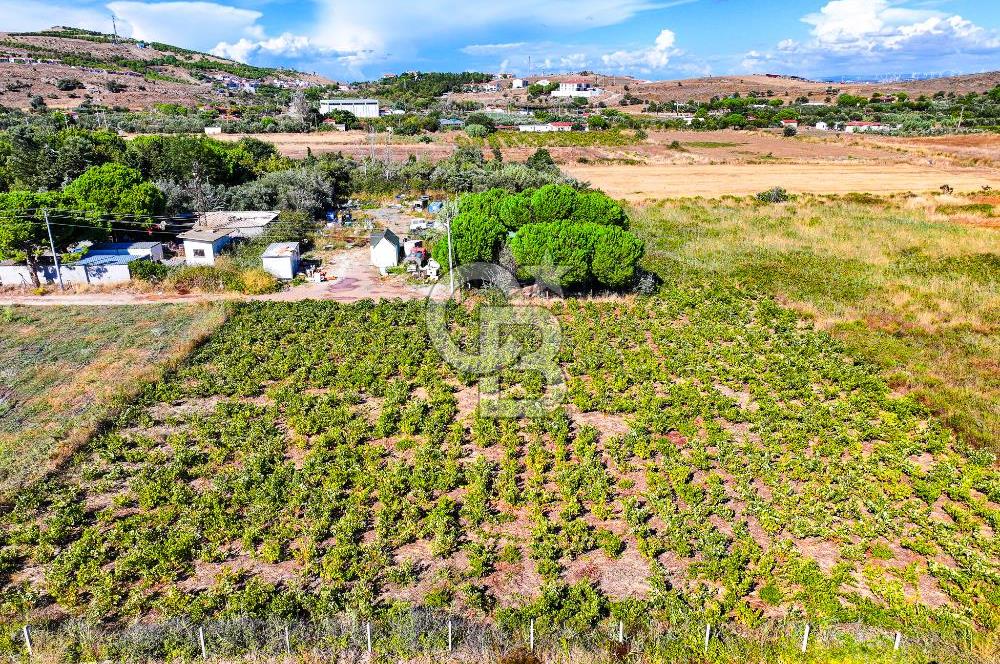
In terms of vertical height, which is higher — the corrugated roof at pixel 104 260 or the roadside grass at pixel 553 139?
the roadside grass at pixel 553 139

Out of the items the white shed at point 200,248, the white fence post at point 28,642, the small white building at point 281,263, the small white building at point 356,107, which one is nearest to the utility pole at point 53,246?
A: the white shed at point 200,248

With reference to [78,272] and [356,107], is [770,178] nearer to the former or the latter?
[78,272]

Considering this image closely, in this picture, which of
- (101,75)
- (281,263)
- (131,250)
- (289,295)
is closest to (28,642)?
(289,295)

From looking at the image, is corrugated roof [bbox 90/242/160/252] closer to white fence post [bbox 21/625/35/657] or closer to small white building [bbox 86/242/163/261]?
small white building [bbox 86/242/163/261]

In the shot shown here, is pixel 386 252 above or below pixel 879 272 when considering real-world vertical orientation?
above

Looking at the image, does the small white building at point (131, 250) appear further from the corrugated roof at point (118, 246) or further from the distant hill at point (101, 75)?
the distant hill at point (101, 75)

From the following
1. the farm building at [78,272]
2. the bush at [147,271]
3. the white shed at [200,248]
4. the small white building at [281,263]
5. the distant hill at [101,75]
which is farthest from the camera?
the distant hill at [101,75]

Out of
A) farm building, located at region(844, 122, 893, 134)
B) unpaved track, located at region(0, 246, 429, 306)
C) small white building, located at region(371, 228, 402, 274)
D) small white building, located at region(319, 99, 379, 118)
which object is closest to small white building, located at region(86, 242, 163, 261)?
unpaved track, located at region(0, 246, 429, 306)
